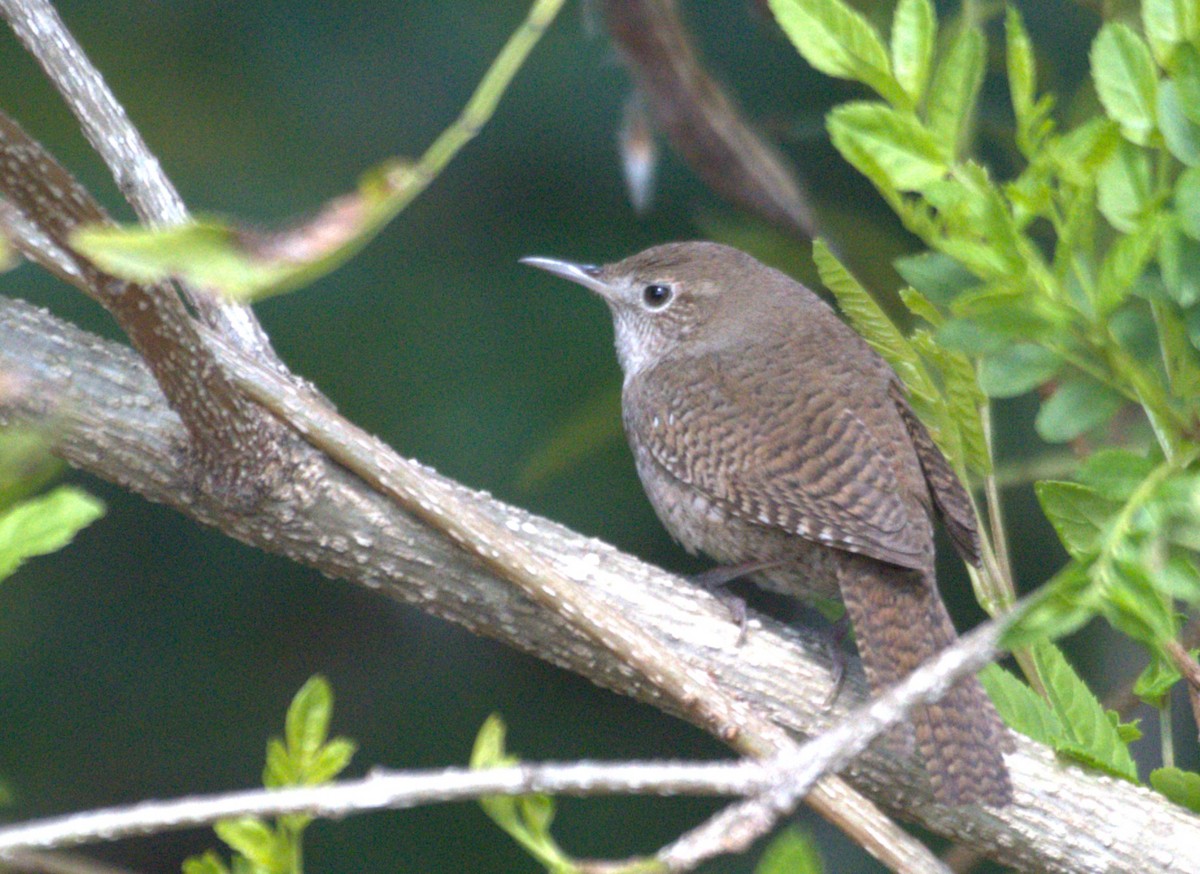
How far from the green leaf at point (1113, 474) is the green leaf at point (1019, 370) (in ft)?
0.30

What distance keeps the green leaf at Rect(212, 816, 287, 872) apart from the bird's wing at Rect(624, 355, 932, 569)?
137 centimetres

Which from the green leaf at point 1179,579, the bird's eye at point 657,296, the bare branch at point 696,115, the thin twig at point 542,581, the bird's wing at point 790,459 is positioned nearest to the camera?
the green leaf at point 1179,579

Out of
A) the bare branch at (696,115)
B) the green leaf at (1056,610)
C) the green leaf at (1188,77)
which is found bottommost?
the green leaf at (1056,610)

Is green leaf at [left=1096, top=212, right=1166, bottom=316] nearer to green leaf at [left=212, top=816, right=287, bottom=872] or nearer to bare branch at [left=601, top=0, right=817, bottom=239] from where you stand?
green leaf at [left=212, top=816, right=287, bottom=872]

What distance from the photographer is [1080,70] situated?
3600 millimetres

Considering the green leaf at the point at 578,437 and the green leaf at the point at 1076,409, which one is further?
the green leaf at the point at 578,437

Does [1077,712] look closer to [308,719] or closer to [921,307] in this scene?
[921,307]

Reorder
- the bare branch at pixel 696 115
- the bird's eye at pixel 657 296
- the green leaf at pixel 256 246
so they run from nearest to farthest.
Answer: the green leaf at pixel 256 246
the bare branch at pixel 696 115
the bird's eye at pixel 657 296

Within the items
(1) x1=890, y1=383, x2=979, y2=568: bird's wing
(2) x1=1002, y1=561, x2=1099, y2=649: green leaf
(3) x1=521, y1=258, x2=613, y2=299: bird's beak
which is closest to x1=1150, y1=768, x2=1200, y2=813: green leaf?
(1) x1=890, y1=383, x2=979, y2=568: bird's wing

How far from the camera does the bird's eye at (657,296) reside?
137 inches

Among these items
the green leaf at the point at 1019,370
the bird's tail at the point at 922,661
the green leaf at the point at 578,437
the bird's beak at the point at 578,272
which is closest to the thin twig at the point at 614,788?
the green leaf at the point at 1019,370

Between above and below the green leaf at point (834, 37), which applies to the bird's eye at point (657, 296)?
below

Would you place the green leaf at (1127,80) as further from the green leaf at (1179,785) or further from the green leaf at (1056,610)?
the green leaf at (1179,785)

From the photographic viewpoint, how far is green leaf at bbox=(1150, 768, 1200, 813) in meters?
2.12
